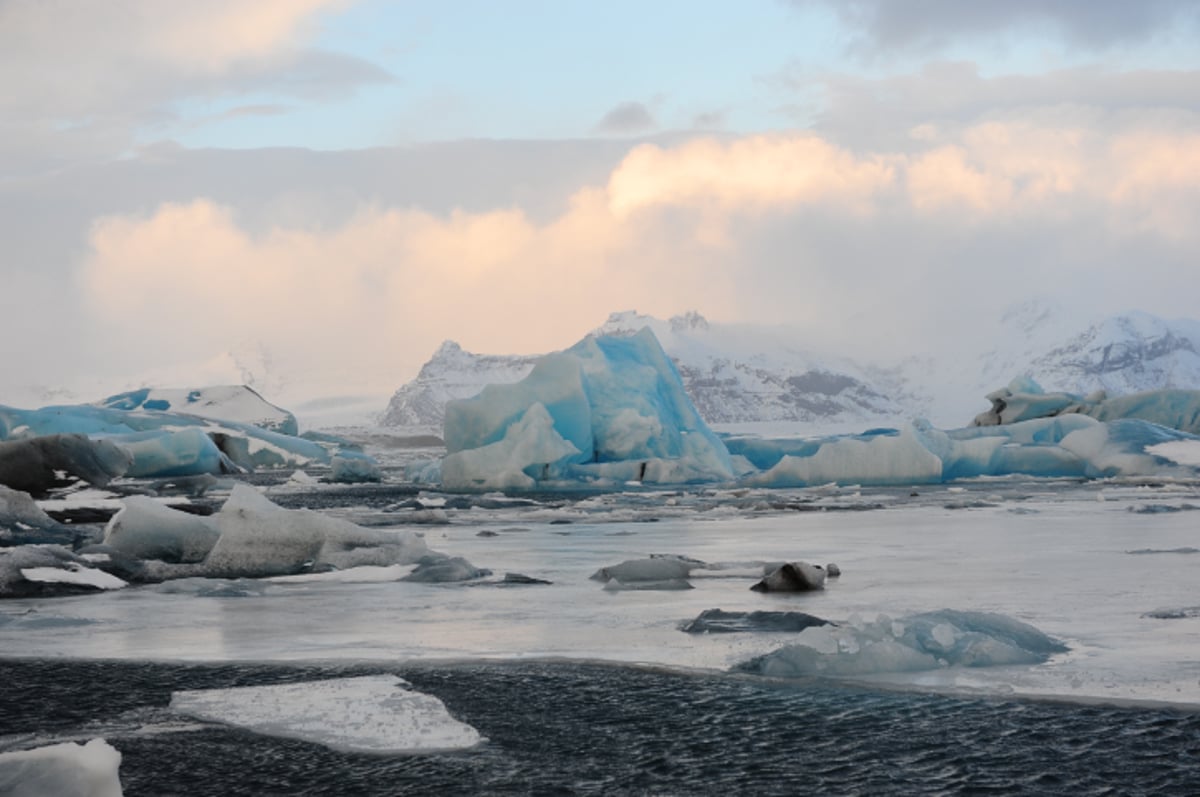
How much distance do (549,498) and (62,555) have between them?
1323 centimetres

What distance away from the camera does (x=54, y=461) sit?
71.7 ft

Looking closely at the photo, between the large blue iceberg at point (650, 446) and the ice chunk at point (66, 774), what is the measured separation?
21615mm

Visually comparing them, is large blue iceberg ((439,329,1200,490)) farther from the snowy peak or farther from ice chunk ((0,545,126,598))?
the snowy peak

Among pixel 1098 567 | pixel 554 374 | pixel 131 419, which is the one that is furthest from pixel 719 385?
pixel 1098 567

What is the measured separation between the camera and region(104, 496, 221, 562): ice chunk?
10414 mm

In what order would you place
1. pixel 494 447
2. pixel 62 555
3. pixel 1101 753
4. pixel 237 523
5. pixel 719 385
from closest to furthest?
pixel 1101 753
pixel 62 555
pixel 237 523
pixel 494 447
pixel 719 385

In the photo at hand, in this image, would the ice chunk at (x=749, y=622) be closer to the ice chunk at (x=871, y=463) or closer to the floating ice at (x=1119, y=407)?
the ice chunk at (x=871, y=463)

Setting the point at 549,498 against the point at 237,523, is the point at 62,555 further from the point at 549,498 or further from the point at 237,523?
the point at 549,498

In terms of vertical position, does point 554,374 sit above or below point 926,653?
above

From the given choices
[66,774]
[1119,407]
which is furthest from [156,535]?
[1119,407]

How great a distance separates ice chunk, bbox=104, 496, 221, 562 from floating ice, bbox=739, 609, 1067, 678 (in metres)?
6.00

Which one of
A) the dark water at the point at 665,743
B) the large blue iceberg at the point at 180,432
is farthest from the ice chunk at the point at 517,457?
the dark water at the point at 665,743

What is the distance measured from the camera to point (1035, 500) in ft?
63.7

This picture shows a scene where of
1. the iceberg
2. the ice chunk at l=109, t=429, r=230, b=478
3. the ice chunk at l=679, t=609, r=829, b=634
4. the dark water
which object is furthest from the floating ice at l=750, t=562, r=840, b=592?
the ice chunk at l=109, t=429, r=230, b=478
